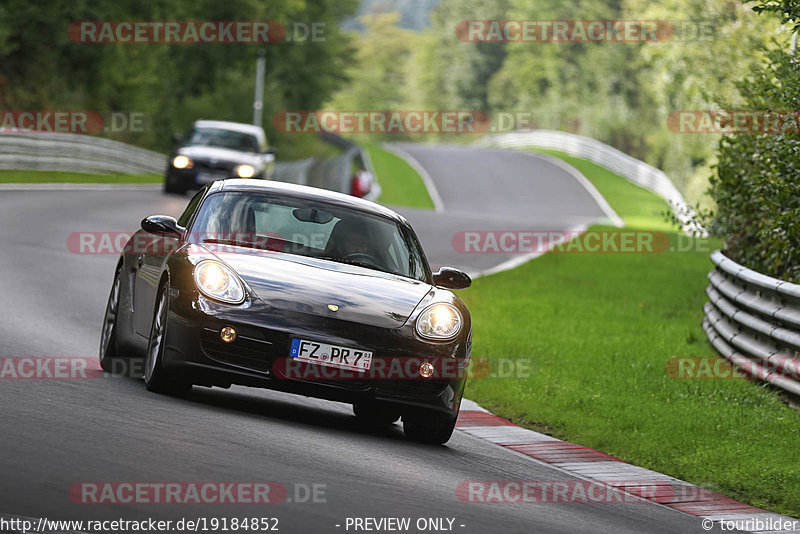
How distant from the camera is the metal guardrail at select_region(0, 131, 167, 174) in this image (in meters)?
33.2

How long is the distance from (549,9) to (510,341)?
326ft

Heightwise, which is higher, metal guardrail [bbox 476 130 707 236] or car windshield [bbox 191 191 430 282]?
metal guardrail [bbox 476 130 707 236]

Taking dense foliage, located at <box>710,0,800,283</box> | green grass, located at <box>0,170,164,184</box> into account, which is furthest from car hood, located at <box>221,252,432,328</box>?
green grass, located at <box>0,170,164,184</box>

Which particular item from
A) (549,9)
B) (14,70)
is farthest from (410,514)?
(549,9)

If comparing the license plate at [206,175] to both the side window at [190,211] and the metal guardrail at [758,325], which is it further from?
the side window at [190,211]

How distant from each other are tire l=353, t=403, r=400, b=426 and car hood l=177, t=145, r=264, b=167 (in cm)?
2185

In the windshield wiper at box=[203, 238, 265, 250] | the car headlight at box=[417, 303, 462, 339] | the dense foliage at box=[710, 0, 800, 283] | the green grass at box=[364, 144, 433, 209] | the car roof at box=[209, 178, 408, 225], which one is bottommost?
the car headlight at box=[417, 303, 462, 339]

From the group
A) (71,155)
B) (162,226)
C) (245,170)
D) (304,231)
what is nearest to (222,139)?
(245,170)

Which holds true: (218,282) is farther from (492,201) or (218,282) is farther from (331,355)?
(492,201)

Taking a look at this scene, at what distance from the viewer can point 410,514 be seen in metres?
6.24

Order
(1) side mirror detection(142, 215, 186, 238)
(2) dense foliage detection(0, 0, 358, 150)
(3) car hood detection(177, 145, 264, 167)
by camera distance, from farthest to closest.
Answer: (2) dense foliage detection(0, 0, 358, 150)
(3) car hood detection(177, 145, 264, 167)
(1) side mirror detection(142, 215, 186, 238)

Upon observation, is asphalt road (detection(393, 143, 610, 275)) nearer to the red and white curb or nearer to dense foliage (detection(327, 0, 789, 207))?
dense foliage (detection(327, 0, 789, 207))

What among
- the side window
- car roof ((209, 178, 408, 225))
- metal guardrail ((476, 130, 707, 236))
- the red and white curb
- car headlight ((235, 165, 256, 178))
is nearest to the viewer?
the red and white curb

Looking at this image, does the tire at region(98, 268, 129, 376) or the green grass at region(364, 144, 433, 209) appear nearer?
the tire at region(98, 268, 129, 376)
